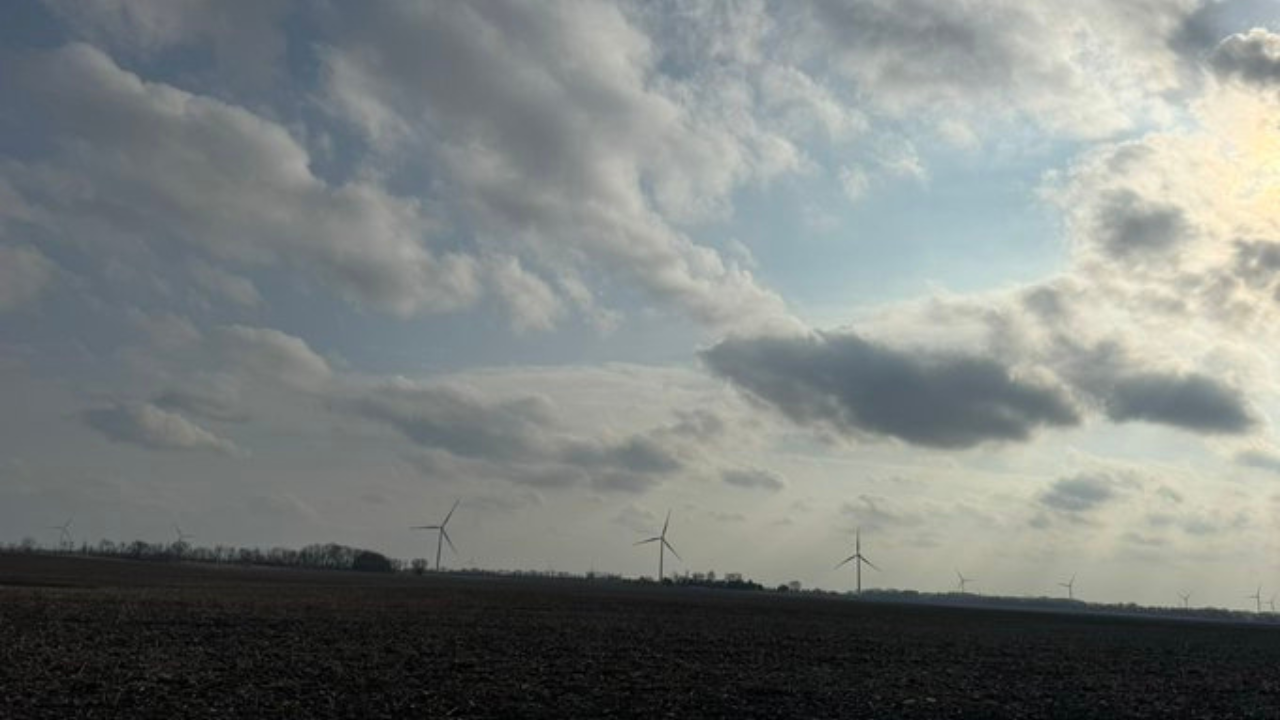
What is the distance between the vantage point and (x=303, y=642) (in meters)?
38.6

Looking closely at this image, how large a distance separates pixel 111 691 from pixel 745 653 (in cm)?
2324

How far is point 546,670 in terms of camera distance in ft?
105

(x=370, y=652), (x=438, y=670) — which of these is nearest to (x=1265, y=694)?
(x=438, y=670)

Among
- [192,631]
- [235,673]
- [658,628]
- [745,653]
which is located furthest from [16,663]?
[658,628]

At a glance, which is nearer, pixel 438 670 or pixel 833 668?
pixel 438 670

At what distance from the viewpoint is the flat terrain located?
2453 centimetres

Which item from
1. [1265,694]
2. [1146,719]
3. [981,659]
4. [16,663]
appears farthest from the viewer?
[981,659]

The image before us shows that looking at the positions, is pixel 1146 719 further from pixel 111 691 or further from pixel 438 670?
pixel 111 691

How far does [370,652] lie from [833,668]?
15.4 metres

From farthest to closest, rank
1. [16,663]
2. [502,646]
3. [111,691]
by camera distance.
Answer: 1. [502,646]
2. [16,663]
3. [111,691]

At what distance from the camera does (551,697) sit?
26.0 meters

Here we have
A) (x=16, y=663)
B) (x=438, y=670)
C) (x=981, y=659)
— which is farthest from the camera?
(x=981, y=659)

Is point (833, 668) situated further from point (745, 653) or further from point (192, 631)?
point (192, 631)

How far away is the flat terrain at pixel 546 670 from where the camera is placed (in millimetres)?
24531
